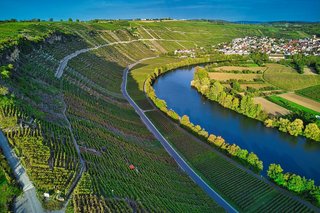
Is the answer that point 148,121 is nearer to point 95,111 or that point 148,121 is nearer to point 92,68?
point 95,111

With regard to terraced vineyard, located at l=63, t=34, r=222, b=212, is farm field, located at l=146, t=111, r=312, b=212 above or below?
below

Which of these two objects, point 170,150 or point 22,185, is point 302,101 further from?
point 22,185

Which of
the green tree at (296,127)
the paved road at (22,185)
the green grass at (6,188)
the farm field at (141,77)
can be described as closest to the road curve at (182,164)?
the farm field at (141,77)

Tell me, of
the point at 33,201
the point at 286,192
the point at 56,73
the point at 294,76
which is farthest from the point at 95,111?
the point at 294,76

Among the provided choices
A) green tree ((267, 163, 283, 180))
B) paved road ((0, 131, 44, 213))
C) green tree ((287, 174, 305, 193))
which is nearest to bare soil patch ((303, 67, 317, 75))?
green tree ((267, 163, 283, 180))

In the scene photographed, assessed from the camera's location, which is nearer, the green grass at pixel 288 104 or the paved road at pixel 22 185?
the paved road at pixel 22 185

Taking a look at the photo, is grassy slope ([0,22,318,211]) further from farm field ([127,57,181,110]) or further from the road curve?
farm field ([127,57,181,110])

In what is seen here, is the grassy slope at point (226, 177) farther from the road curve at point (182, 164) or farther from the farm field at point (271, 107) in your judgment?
the farm field at point (271, 107)
